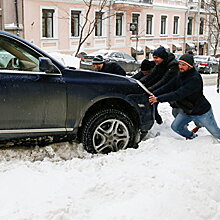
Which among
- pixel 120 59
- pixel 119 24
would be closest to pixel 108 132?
pixel 120 59

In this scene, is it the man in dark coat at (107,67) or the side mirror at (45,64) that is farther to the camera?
the man in dark coat at (107,67)

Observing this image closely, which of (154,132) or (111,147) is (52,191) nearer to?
(111,147)

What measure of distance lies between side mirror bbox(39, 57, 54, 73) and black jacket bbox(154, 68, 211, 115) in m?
1.65

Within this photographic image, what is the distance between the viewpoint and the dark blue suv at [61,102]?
13.5 feet

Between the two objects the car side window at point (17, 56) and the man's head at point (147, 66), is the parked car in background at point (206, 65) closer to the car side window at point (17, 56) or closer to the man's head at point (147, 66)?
the man's head at point (147, 66)

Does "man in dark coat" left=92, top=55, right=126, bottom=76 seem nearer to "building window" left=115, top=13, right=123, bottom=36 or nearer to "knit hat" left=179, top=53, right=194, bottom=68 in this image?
"knit hat" left=179, top=53, right=194, bottom=68

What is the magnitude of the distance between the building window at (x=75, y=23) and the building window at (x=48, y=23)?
1812mm

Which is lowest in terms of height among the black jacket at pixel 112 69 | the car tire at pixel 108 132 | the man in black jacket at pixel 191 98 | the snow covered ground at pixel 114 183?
the snow covered ground at pixel 114 183

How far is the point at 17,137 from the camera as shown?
13.9ft

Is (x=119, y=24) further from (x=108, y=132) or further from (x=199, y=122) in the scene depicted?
(x=108, y=132)

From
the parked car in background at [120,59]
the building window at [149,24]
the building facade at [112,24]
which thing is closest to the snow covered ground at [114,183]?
the building facade at [112,24]

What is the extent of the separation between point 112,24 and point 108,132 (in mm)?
23256

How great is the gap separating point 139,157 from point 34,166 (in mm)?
1220

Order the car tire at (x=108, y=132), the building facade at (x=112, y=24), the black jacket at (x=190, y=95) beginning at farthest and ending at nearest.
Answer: the building facade at (x=112, y=24), the black jacket at (x=190, y=95), the car tire at (x=108, y=132)
